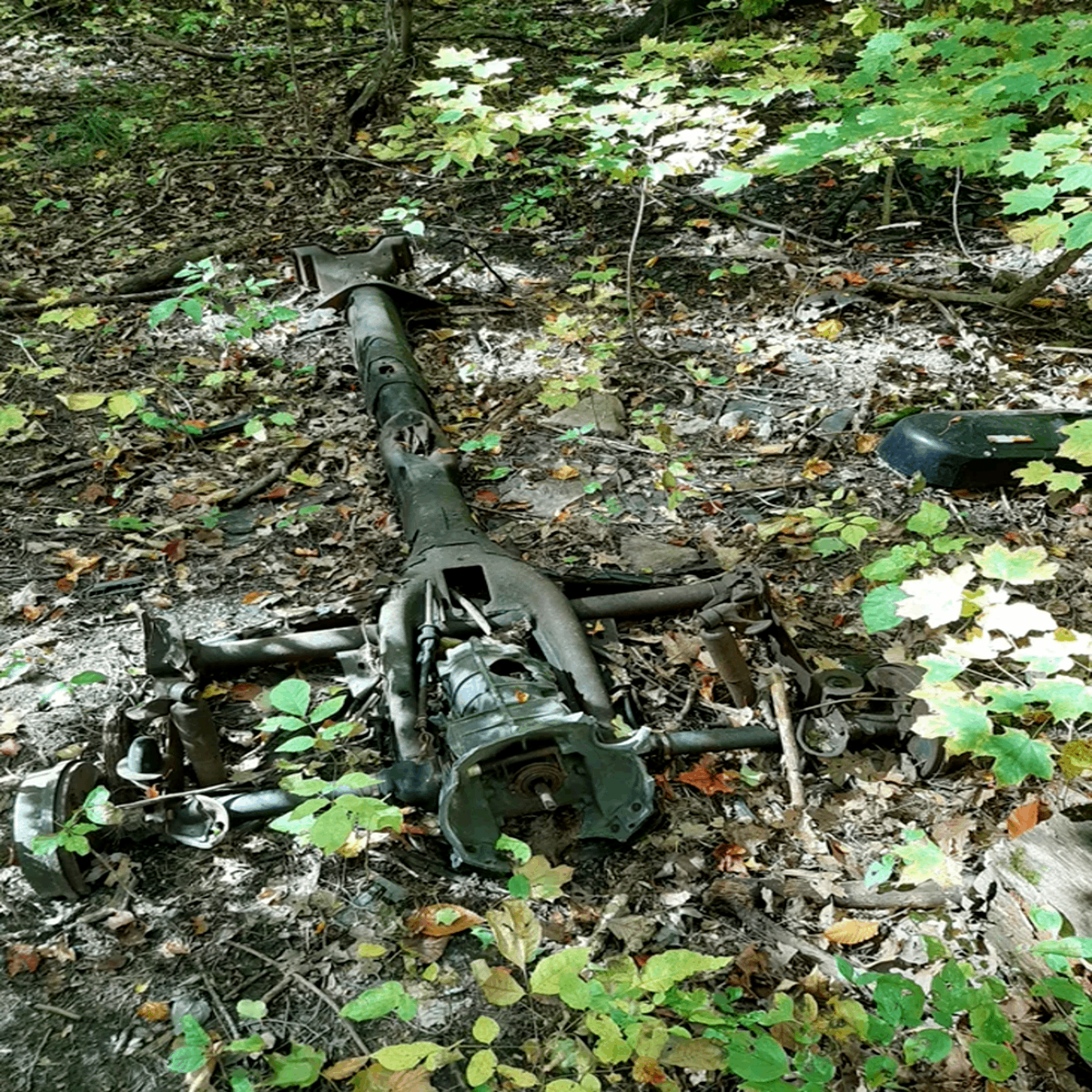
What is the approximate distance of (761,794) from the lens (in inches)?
126

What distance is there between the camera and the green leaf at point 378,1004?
230cm

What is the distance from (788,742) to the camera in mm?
3230

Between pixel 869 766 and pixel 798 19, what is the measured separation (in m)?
7.59

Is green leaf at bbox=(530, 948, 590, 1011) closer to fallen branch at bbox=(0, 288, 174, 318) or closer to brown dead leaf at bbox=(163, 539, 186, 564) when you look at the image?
brown dead leaf at bbox=(163, 539, 186, 564)

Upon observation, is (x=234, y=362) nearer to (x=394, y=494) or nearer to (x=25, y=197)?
(x=394, y=494)

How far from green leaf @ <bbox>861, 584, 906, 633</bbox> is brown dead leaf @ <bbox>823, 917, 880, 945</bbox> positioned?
0.81 m

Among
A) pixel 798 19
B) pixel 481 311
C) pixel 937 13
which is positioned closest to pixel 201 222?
pixel 481 311

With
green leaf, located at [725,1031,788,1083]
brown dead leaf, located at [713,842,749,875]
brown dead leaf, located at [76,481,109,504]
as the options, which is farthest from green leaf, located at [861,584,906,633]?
brown dead leaf, located at [76,481,109,504]

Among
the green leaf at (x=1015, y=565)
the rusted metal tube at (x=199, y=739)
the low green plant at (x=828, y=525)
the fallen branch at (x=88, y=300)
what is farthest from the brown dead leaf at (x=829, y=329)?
the rusted metal tube at (x=199, y=739)

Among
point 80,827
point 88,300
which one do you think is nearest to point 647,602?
point 80,827

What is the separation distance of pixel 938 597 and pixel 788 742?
32.1 inches

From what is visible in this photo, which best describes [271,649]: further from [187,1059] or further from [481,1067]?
[481,1067]

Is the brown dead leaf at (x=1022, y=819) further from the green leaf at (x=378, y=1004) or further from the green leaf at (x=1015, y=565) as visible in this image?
the green leaf at (x=378, y=1004)

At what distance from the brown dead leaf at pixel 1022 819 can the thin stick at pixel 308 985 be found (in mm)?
1885
